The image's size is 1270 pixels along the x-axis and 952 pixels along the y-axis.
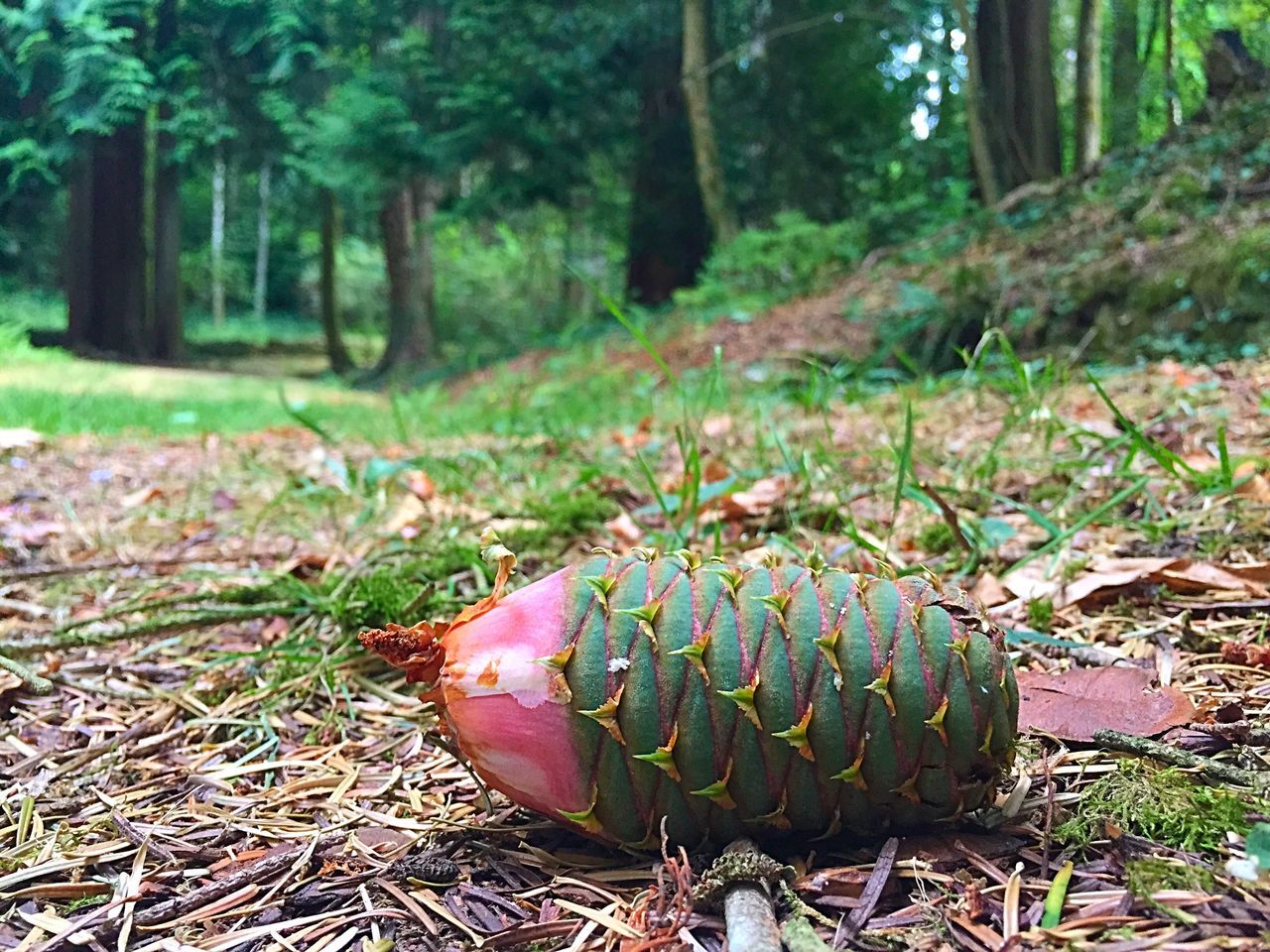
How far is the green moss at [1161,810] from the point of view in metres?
0.76

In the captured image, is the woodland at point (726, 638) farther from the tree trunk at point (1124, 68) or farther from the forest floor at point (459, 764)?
the tree trunk at point (1124, 68)

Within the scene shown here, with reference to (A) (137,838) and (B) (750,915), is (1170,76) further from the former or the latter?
(A) (137,838)

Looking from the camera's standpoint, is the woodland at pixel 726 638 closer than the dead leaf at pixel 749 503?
Yes

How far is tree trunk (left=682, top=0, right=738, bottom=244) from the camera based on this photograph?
8.87m

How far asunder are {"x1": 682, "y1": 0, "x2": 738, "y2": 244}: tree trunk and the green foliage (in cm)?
74

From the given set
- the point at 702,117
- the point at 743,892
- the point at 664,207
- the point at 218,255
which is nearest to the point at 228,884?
the point at 743,892

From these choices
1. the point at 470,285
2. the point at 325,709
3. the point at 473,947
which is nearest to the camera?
the point at 473,947

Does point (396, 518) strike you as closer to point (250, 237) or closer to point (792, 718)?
point (792, 718)

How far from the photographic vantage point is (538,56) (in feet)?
30.7

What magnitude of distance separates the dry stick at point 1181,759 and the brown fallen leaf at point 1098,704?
0.03m

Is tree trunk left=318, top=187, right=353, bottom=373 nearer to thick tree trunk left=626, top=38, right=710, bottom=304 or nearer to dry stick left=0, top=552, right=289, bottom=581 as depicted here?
thick tree trunk left=626, top=38, right=710, bottom=304

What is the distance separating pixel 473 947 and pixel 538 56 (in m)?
9.91

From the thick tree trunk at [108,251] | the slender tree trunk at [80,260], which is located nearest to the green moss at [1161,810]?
the thick tree trunk at [108,251]

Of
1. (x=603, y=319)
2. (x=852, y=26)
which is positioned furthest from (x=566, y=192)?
(x=852, y=26)
